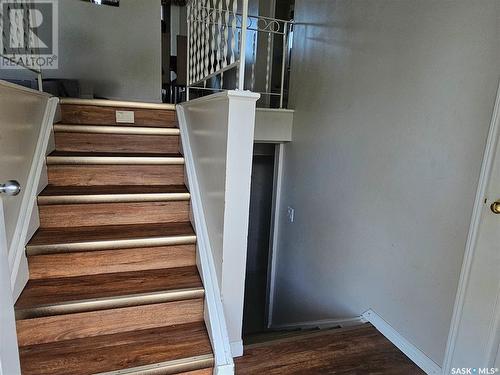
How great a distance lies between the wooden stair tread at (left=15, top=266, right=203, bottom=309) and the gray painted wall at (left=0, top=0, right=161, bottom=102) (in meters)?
2.67

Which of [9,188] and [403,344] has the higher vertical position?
[9,188]

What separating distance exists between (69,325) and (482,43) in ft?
6.96

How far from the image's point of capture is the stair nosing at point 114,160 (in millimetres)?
1870

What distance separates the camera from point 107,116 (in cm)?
233

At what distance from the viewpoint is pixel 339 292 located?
91.1 inches

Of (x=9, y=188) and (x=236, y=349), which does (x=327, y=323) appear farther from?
(x=9, y=188)

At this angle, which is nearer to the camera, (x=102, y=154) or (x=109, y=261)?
(x=109, y=261)

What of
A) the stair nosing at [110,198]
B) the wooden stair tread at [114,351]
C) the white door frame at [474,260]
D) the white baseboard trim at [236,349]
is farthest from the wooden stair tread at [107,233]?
the white door frame at [474,260]

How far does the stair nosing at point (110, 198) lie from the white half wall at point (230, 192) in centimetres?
29

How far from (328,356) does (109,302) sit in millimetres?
1103

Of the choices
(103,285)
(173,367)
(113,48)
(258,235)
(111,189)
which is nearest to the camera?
(173,367)

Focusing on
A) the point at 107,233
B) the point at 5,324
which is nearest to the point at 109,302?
the point at 107,233

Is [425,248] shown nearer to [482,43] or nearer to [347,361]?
[347,361]

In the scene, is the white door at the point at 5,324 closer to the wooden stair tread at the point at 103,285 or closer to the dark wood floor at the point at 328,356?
the wooden stair tread at the point at 103,285
